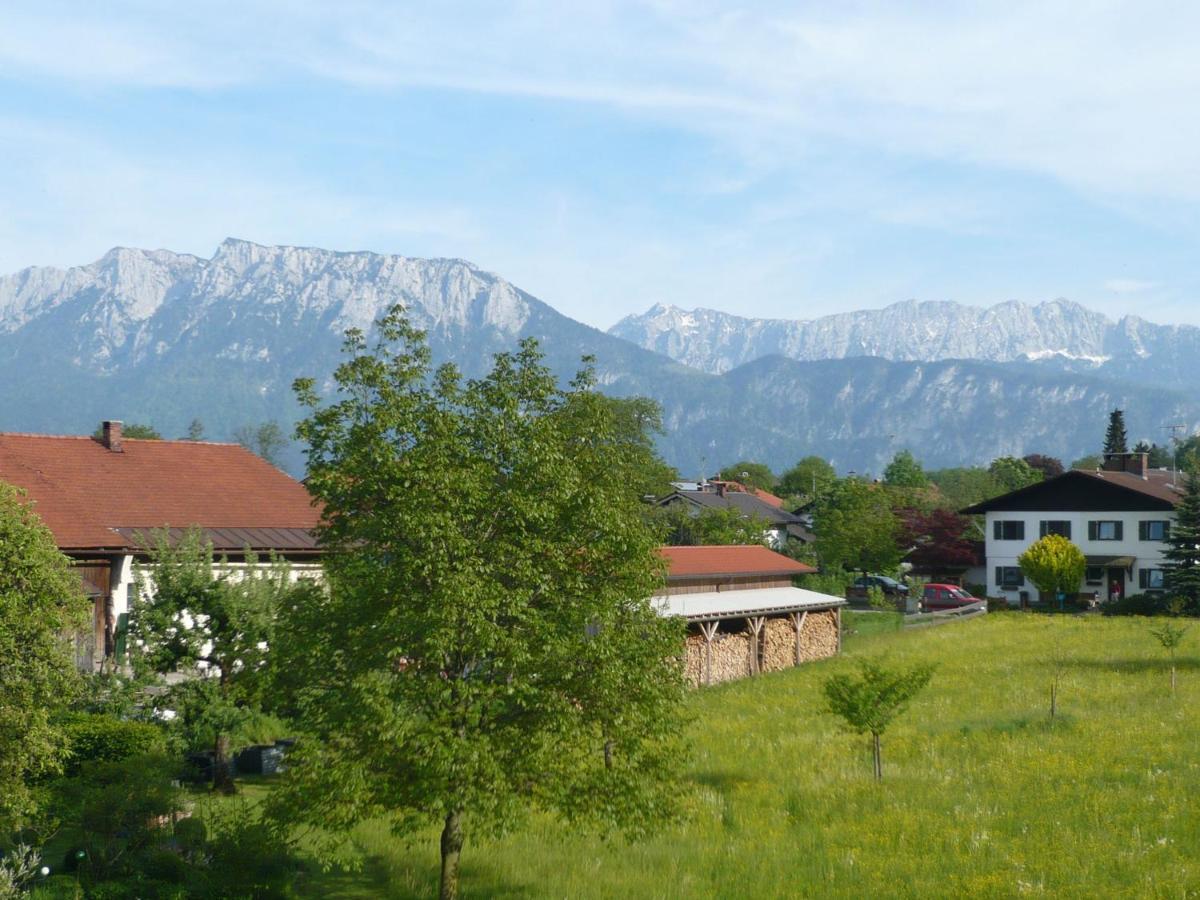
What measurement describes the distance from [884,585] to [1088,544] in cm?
1296

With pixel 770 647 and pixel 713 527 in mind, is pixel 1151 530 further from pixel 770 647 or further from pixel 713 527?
pixel 770 647

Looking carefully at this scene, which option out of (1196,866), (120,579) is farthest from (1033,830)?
(120,579)

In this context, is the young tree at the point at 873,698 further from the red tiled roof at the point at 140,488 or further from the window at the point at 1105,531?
the window at the point at 1105,531

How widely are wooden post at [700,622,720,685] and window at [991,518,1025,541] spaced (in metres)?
43.0

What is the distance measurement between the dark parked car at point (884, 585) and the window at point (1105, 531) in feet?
39.5

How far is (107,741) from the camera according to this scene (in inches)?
808

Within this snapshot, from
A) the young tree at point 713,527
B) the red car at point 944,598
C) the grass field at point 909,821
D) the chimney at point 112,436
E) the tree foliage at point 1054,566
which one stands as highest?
the chimney at point 112,436

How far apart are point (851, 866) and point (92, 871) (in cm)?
1100

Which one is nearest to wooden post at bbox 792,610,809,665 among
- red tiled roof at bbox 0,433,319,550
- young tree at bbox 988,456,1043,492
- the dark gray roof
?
red tiled roof at bbox 0,433,319,550

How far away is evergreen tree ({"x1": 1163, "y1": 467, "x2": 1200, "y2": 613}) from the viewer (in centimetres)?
6041

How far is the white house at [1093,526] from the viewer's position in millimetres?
71875

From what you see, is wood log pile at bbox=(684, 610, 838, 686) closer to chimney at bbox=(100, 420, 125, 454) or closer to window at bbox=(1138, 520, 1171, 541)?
chimney at bbox=(100, 420, 125, 454)

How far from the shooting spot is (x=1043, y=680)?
121ft

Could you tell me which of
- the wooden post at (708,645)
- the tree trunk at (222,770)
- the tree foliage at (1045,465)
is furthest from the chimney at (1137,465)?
the tree trunk at (222,770)
